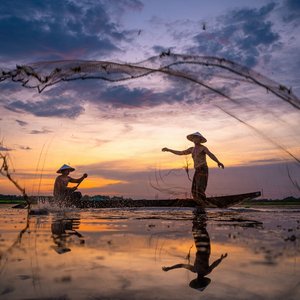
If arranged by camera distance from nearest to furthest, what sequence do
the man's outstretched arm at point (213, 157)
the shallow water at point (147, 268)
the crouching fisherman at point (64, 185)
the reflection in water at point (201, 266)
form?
1. the shallow water at point (147, 268)
2. the reflection in water at point (201, 266)
3. the man's outstretched arm at point (213, 157)
4. the crouching fisherman at point (64, 185)

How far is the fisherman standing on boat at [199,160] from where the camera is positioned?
18.6 meters

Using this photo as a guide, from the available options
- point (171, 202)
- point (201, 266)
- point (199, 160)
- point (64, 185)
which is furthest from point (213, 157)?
point (201, 266)

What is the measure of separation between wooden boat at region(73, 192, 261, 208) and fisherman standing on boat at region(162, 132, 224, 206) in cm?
190

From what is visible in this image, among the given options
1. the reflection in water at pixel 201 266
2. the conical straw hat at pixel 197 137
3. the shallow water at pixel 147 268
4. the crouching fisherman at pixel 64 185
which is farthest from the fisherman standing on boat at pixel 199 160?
the reflection in water at pixel 201 266

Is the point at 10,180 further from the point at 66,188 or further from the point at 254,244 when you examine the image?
the point at 66,188

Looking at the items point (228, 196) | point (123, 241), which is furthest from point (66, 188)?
point (123, 241)

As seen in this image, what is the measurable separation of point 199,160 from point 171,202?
6.15m

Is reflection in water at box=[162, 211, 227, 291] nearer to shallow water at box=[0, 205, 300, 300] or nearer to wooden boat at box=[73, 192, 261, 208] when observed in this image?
shallow water at box=[0, 205, 300, 300]

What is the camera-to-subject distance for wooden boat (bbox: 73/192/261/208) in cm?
2134

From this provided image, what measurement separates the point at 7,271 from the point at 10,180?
8177mm

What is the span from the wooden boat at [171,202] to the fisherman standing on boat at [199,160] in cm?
190

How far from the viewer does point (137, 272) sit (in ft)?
14.6

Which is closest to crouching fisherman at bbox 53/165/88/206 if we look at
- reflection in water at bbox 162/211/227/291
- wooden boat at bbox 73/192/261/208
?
wooden boat at bbox 73/192/261/208

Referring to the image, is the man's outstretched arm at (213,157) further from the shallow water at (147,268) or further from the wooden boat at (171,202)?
the shallow water at (147,268)
